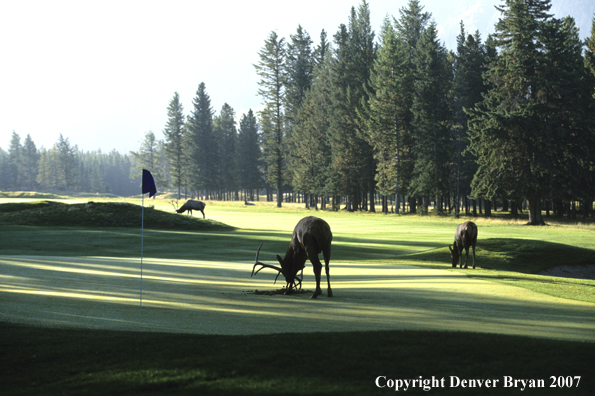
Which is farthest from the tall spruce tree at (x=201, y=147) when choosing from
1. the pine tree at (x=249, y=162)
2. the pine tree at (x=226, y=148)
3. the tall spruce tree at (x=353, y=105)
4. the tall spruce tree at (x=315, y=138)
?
the tall spruce tree at (x=353, y=105)

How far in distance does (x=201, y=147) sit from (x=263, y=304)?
110 m

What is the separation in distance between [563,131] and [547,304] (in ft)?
131

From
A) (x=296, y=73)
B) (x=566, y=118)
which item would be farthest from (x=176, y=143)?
(x=566, y=118)

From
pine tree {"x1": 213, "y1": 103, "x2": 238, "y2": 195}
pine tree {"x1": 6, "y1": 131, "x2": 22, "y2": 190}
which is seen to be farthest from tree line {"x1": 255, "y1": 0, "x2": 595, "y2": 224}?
pine tree {"x1": 6, "y1": 131, "x2": 22, "y2": 190}

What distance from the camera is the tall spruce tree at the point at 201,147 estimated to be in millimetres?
115812

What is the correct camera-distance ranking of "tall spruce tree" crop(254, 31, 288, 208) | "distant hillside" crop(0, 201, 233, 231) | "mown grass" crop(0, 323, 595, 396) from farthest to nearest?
"tall spruce tree" crop(254, 31, 288, 208) → "distant hillside" crop(0, 201, 233, 231) → "mown grass" crop(0, 323, 595, 396)

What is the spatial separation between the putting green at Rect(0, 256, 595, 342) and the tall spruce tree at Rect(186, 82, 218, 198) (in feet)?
336

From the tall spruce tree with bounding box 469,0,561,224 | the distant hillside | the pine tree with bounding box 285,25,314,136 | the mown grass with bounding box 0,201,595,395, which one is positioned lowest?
the mown grass with bounding box 0,201,595,395

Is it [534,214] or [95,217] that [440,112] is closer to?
[534,214]

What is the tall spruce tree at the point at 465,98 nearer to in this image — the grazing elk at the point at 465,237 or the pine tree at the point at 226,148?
the grazing elk at the point at 465,237

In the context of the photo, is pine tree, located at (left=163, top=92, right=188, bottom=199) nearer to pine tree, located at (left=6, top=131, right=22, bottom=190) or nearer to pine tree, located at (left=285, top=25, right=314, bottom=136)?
pine tree, located at (left=285, top=25, right=314, bottom=136)

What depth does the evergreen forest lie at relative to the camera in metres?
45.5

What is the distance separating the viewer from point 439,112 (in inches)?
2256

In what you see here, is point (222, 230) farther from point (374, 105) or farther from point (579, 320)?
point (374, 105)
